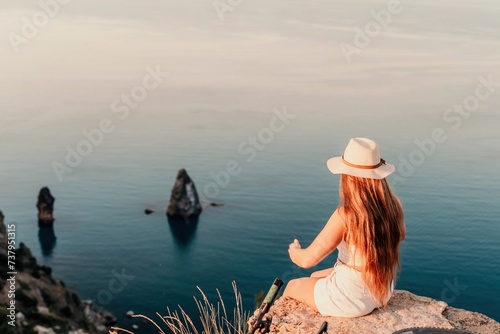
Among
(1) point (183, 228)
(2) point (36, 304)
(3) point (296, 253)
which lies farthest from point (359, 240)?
(1) point (183, 228)

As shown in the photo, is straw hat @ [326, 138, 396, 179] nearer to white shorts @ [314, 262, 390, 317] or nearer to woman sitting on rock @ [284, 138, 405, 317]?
woman sitting on rock @ [284, 138, 405, 317]

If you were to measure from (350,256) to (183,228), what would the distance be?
12060 centimetres

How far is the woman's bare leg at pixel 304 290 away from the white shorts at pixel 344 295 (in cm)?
13

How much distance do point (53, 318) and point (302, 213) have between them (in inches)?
3246

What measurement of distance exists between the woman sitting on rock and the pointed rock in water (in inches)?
4792

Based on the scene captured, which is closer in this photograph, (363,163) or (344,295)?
Answer: (363,163)

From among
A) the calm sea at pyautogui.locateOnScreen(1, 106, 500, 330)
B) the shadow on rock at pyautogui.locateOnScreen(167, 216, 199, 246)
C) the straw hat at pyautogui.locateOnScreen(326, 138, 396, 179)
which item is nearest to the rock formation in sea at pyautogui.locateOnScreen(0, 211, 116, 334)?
the calm sea at pyautogui.locateOnScreen(1, 106, 500, 330)

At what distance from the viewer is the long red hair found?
5586mm

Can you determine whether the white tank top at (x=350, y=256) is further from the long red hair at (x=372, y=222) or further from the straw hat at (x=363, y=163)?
the straw hat at (x=363, y=163)

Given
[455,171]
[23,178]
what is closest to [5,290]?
[23,178]

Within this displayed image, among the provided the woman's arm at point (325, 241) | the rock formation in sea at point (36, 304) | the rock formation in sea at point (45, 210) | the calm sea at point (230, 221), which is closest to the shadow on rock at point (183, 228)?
the calm sea at point (230, 221)

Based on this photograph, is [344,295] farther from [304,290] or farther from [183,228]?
[183,228]

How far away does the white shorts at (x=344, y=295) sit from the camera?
19.6 ft

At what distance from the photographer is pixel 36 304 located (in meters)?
54.8
